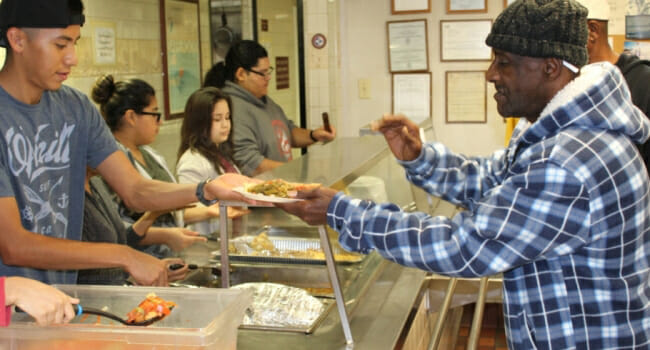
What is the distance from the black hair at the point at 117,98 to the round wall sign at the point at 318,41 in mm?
3189

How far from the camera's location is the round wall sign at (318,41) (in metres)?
6.57

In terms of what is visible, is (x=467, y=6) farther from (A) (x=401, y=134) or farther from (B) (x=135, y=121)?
(A) (x=401, y=134)

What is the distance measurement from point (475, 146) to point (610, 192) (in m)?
4.95

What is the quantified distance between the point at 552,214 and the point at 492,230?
14 centimetres

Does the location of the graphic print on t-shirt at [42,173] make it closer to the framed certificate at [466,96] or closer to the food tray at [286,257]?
the food tray at [286,257]

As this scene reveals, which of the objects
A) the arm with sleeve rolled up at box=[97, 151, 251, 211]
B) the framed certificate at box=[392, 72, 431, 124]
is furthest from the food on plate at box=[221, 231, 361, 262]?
the framed certificate at box=[392, 72, 431, 124]

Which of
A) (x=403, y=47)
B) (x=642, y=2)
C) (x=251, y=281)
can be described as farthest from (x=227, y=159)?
(x=642, y=2)

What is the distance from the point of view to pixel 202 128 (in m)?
3.90

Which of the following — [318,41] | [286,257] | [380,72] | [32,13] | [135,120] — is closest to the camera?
[32,13]

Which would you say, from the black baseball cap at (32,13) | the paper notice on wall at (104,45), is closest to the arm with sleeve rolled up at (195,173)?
the paper notice on wall at (104,45)

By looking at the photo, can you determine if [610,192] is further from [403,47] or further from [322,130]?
[403,47]

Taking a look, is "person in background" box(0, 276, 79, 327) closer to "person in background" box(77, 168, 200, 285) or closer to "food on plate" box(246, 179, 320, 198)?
"food on plate" box(246, 179, 320, 198)

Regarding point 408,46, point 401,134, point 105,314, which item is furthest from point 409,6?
point 105,314

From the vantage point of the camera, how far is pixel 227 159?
3.96 meters
